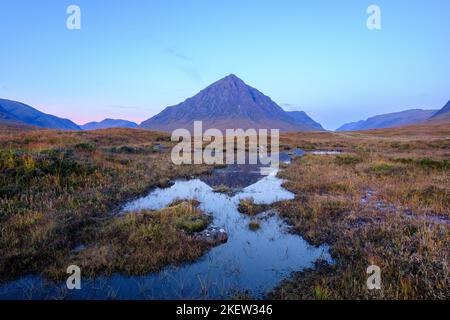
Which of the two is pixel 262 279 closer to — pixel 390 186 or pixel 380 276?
pixel 380 276

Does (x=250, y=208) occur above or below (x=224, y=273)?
above

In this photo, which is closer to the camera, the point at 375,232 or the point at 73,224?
the point at 375,232

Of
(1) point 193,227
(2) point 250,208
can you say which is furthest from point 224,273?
(2) point 250,208

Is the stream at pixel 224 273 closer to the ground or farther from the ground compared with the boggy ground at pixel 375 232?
closer to the ground

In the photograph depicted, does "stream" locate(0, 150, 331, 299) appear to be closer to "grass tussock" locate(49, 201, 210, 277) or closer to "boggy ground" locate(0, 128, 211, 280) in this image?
"grass tussock" locate(49, 201, 210, 277)

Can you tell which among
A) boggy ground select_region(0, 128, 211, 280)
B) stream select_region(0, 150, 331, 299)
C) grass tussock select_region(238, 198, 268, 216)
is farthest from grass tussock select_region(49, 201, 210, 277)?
grass tussock select_region(238, 198, 268, 216)

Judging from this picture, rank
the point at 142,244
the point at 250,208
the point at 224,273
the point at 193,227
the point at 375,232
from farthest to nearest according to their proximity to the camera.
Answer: the point at 250,208
the point at 193,227
the point at 375,232
the point at 142,244
the point at 224,273

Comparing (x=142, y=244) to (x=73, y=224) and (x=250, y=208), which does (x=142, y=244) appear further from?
(x=250, y=208)

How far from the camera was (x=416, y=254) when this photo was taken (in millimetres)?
7016

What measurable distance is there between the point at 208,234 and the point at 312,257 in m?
3.82

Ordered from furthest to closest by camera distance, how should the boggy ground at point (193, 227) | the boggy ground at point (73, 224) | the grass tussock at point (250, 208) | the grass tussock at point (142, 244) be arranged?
the grass tussock at point (250, 208) → the boggy ground at point (73, 224) → the grass tussock at point (142, 244) → the boggy ground at point (193, 227)

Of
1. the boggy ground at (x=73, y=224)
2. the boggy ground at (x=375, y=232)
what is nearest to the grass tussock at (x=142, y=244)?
the boggy ground at (x=73, y=224)

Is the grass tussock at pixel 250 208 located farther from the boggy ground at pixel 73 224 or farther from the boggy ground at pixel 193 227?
the boggy ground at pixel 73 224
